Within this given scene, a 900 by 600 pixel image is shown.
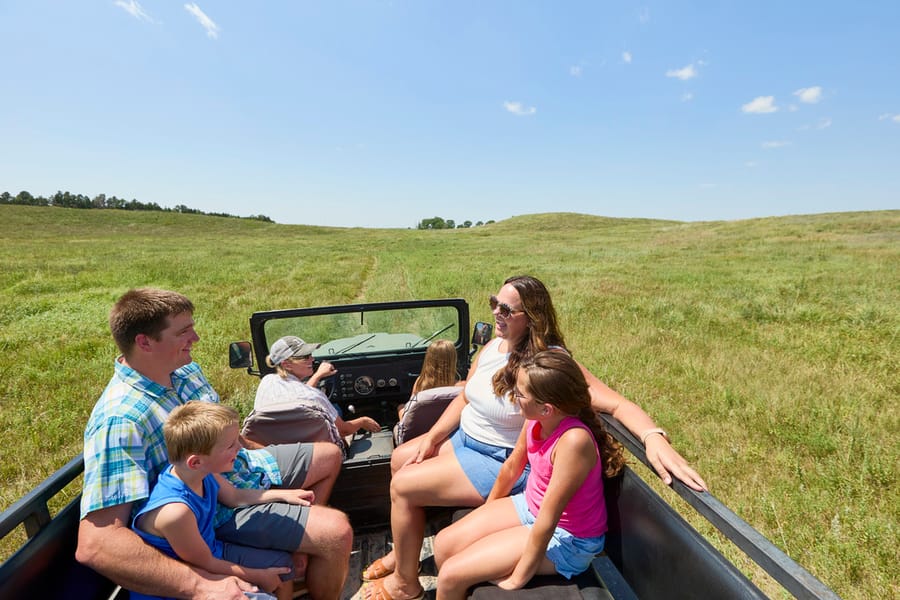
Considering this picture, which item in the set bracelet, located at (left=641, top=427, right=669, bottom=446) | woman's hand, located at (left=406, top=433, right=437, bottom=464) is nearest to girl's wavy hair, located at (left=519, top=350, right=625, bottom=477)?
bracelet, located at (left=641, top=427, right=669, bottom=446)

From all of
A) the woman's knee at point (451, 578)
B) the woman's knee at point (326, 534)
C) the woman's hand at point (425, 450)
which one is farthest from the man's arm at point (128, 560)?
the woman's hand at point (425, 450)

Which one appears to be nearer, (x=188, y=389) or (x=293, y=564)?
(x=293, y=564)

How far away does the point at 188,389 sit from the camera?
7.97ft

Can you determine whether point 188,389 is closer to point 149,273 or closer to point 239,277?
point 239,277

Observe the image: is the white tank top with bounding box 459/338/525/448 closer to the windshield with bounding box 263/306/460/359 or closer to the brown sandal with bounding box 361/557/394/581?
the brown sandal with bounding box 361/557/394/581

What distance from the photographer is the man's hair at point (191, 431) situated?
1.74 m

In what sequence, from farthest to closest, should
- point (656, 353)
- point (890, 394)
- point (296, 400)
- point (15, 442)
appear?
1. point (656, 353)
2. point (890, 394)
3. point (15, 442)
4. point (296, 400)

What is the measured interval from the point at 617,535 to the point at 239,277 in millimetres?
18236

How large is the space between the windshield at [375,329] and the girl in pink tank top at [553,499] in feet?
6.32

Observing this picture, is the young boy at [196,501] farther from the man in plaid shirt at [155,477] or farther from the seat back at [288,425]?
the seat back at [288,425]

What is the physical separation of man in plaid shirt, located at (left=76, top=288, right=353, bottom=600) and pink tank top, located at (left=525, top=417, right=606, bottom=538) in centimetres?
107

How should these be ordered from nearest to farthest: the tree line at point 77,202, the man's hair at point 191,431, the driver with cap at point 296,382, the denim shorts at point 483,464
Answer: the man's hair at point 191,431, the denim shorts at point 483,464, the driver with cap at point 296,382, the tree line at point 77,202

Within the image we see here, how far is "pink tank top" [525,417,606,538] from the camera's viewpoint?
1878 mm

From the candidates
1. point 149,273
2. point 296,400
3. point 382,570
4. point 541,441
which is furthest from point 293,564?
point 149,273
